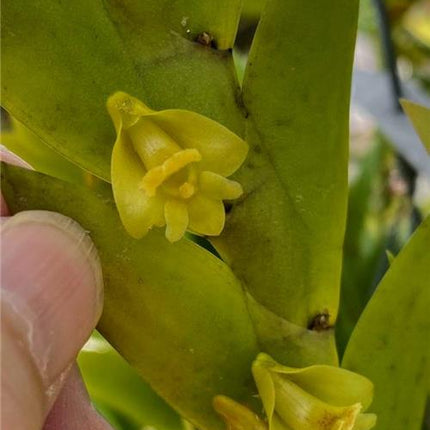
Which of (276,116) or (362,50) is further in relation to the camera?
(362,50)

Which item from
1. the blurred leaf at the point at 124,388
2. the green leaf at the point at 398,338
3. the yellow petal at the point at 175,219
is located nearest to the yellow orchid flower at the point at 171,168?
the yellow petal at the point at 175,219

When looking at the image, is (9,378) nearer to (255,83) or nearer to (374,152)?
(255,83)

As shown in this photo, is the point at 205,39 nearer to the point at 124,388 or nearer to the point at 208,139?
the point at 208,139

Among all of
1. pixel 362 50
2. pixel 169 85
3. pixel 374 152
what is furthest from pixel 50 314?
pixel 362 50

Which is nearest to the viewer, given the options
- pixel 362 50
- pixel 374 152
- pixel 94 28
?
pixel 94 28

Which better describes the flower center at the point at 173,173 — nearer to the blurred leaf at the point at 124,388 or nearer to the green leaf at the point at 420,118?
the green leaf at the point at 420,118

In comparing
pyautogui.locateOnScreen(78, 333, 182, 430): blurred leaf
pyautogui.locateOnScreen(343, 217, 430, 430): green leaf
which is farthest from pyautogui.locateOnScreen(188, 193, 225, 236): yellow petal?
pyautogui.locateOnScreen(78, 333, 182, 430): blurred leaf

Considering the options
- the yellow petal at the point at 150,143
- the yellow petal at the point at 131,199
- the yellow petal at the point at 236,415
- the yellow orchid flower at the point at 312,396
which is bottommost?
the yellow petal at the point at 236,415

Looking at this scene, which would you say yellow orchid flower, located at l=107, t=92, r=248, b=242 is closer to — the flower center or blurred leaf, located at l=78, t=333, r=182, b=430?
the flower center
